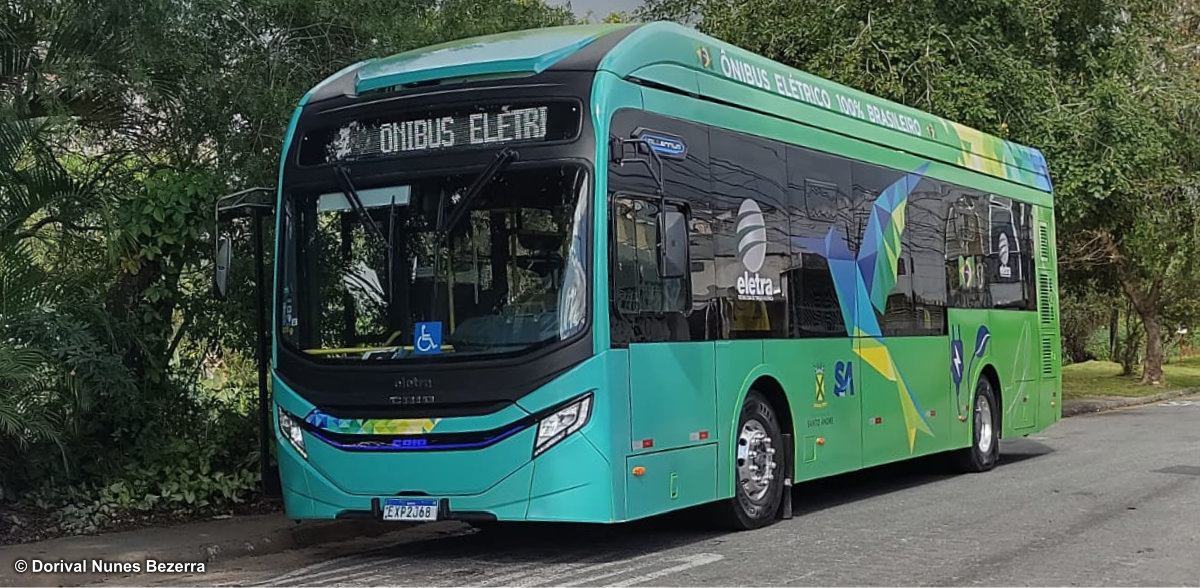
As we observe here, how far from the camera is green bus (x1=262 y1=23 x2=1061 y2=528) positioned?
30.2 ft

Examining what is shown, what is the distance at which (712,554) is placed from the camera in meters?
9.98

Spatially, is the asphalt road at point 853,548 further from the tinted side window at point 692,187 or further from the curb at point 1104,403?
the curb at point 1104,403

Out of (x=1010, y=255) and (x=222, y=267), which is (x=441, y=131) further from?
(x=1010, y=255)

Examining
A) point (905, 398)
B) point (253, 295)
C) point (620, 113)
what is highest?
point (620, 113)

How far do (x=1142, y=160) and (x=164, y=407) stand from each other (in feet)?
55.1

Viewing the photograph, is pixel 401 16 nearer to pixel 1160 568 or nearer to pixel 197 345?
pixel 197 345

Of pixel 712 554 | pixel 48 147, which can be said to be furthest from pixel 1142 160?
pixel 48 147

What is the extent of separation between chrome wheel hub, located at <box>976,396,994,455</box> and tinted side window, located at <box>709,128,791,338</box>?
5601mm

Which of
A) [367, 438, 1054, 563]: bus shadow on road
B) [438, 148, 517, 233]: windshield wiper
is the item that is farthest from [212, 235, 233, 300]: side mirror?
[367, 438, 1054, 563]: bus shadow on road

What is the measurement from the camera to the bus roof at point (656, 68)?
32.1 feet

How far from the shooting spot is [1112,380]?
42250 mm

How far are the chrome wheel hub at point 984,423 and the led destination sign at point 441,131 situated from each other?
337 inches

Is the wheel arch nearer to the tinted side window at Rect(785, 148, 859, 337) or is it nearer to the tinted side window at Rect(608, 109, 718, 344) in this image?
the tinted side window at Rect(785, 148, 859, 337)

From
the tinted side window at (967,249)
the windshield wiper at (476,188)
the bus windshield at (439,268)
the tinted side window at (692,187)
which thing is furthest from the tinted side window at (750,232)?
the tinted side window at (967,249)
